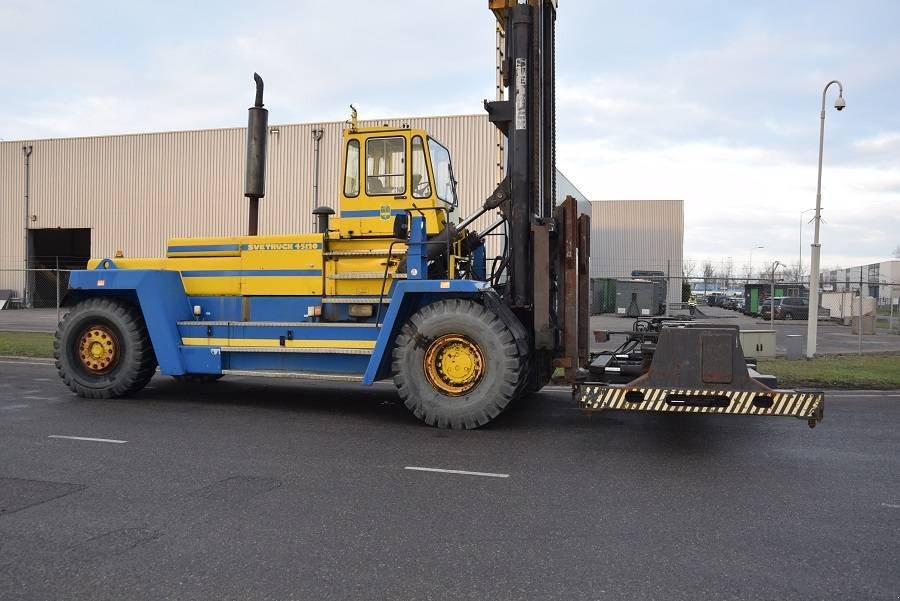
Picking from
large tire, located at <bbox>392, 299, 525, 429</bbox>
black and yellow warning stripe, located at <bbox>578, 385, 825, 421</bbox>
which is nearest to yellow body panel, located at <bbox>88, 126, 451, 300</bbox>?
large tire, located at <bbox>392, 299, 525, 429</bbox>

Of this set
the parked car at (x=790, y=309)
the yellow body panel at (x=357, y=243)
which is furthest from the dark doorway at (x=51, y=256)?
the parked car at (x=790, y=309)

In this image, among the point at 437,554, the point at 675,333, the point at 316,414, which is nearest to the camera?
the point at 437,554

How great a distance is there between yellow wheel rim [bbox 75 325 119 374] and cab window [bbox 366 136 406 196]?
417cm

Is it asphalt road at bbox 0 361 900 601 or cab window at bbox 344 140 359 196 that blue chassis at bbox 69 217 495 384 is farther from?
cab window at bbox 344 140 359 196

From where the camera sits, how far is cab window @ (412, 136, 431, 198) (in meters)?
8.81

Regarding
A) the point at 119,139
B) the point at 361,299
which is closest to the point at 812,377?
the point at 361,299

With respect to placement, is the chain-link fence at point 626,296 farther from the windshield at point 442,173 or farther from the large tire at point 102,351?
the large tire at point 102,351

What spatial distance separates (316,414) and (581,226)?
13.1 feet

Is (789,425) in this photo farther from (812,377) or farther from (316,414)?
(316,414)

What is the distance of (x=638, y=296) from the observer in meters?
35.2

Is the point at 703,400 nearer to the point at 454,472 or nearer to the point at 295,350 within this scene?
the point at 454,472

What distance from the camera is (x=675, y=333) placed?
6.86 meters

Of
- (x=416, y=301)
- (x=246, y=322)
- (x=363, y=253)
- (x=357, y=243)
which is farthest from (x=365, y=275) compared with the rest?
(x=246, y=322)

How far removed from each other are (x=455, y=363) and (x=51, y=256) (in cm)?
3937
